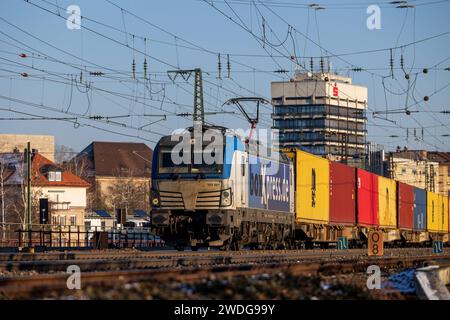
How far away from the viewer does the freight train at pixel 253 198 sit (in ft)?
92.5

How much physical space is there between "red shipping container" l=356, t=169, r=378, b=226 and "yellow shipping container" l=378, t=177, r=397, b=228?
91 cm

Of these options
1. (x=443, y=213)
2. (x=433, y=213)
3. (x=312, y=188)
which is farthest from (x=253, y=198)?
(x=443, y=213)

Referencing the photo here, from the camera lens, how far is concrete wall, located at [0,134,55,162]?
416ft

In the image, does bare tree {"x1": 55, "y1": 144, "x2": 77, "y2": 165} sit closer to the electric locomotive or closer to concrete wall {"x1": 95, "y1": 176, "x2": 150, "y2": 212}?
concrete wall {"x1": 95, "y1": 176, "x2": 150, "y2": 212}

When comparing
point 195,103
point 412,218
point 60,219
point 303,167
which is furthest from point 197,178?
point 60,219

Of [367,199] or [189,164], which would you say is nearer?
[189,164]

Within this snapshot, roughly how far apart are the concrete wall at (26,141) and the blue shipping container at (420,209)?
7557cm

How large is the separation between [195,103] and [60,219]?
158 feet

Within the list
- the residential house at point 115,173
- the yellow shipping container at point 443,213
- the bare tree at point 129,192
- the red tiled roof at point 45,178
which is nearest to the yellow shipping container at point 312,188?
the yellow shipping container at point 443,213

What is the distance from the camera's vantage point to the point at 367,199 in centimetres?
4506

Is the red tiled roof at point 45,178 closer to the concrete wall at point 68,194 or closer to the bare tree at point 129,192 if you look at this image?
the concrete wall at point 68,194

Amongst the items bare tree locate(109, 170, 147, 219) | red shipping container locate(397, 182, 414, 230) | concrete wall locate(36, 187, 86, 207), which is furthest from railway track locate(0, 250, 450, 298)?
bare tree locate(109, 170, 147, 219)

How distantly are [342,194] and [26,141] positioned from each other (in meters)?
91.3

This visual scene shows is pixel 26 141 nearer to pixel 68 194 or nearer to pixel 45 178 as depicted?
pixel 45 178
